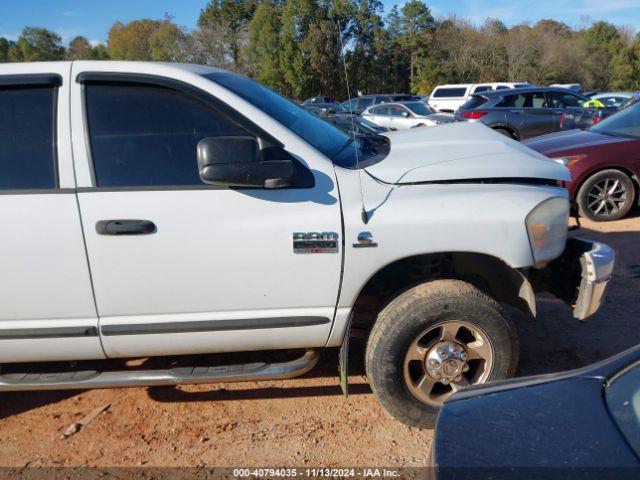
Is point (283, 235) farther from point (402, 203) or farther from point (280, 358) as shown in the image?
point (280, 358)

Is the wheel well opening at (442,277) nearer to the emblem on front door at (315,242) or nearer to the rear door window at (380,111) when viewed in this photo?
the emblem on front door at (315,242)

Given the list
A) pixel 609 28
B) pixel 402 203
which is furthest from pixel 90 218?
pixel 609 28

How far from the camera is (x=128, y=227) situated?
8.55 ft

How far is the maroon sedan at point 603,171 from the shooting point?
256 inches

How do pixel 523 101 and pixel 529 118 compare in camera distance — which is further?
pixel 523 101

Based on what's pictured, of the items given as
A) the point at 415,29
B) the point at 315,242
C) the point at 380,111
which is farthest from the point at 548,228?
the point at 415,29

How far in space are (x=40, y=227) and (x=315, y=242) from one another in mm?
1348

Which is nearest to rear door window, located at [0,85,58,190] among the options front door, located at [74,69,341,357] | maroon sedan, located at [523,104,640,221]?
front door, located at [74,69,341,357]

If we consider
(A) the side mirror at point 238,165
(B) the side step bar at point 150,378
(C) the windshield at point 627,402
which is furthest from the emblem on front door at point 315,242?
(C) the windshield at point 627,402

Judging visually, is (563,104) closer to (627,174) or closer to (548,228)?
(627,174)

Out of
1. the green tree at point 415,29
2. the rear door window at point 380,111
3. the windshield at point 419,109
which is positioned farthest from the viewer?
the green tree at point 415,29

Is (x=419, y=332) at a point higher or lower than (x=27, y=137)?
lower

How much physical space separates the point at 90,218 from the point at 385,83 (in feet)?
132

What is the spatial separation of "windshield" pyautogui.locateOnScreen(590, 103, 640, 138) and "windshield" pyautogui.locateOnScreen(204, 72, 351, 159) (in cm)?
515
